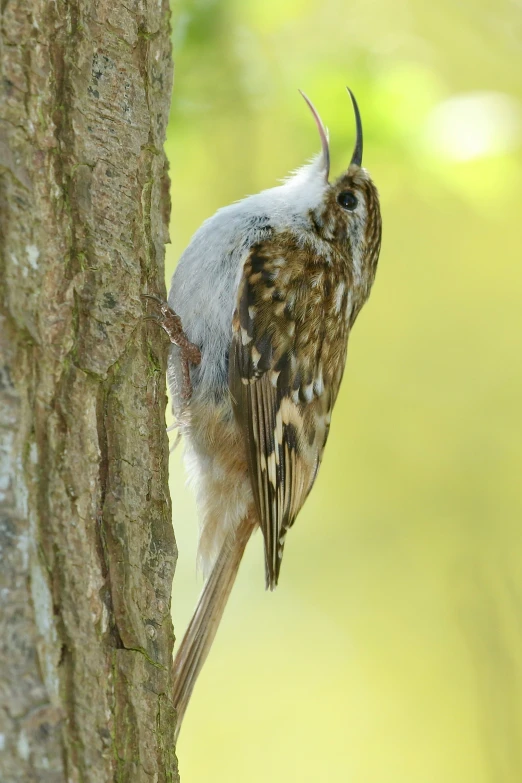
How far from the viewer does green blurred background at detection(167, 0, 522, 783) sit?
2.85 m

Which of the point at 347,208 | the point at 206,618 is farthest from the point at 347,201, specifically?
the point at 206,618

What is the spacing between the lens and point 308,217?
2506 mm

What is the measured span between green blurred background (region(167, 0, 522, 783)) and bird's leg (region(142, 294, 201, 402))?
65 cm

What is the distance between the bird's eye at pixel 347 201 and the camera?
2.60 metres

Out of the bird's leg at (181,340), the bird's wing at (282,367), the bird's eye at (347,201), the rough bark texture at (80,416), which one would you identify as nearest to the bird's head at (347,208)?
the bird's eye at (347,201)

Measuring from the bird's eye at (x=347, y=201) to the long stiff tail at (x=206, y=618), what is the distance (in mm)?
974

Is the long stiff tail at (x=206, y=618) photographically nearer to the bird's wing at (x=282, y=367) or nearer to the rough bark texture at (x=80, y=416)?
the bird's wing at (x=282, y=367)

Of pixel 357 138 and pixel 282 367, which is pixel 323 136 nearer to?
pixel 357 138

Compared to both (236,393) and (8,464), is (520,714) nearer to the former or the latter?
(236,393)

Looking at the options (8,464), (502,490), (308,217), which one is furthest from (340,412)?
(8,464)

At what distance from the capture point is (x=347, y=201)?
2.61 metres

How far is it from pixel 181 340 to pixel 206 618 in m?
0.65

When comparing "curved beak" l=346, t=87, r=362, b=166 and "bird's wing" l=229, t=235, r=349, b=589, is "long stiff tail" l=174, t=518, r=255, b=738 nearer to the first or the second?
"bird's wing" l=229, t=235, r=349, b=589

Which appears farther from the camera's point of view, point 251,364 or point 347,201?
point 347,201
